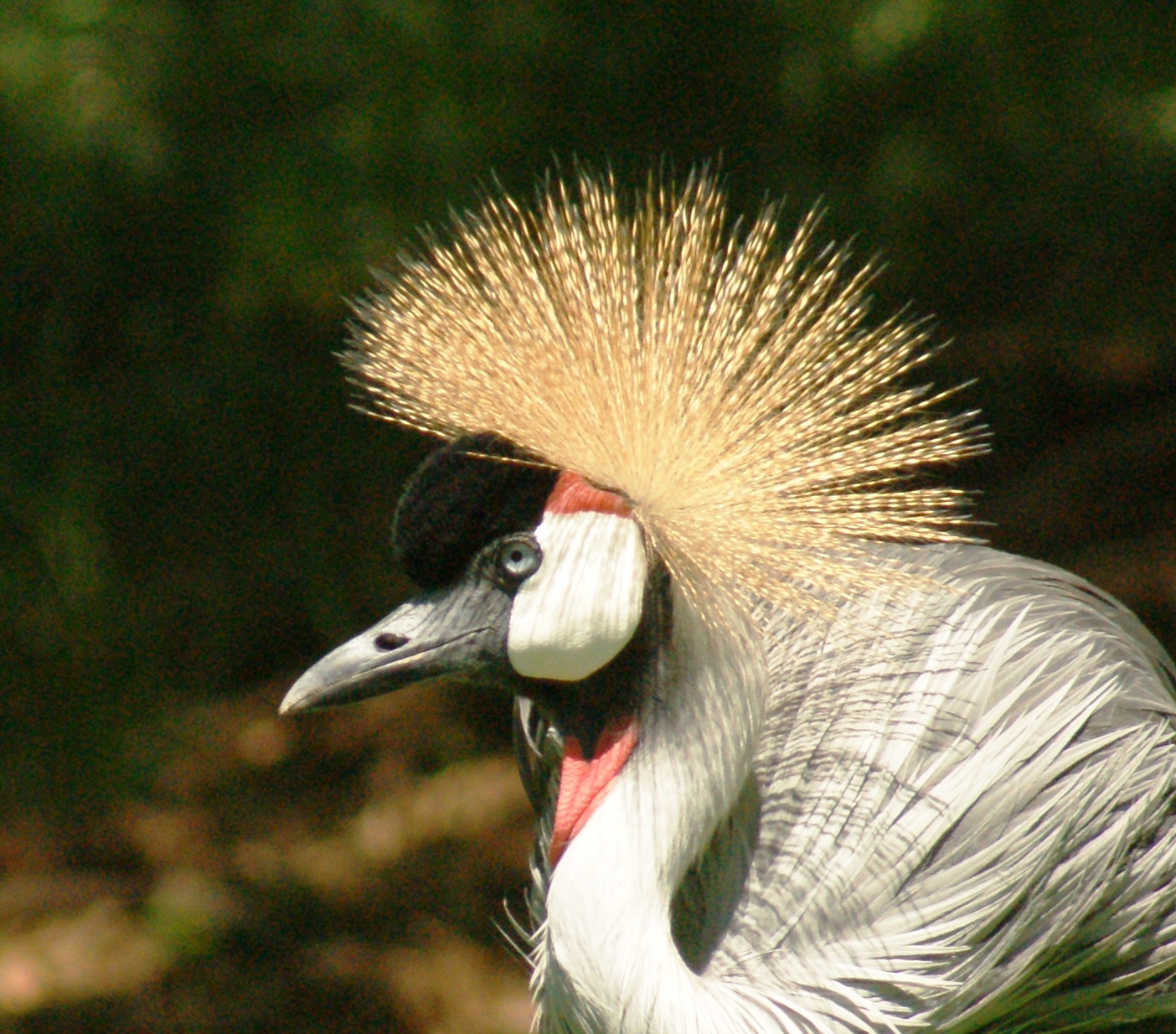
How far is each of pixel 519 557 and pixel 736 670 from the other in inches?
7.1

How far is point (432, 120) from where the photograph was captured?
1778mm

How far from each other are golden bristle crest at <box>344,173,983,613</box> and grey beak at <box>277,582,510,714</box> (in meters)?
0.12

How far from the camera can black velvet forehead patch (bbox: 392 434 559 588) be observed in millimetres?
1099

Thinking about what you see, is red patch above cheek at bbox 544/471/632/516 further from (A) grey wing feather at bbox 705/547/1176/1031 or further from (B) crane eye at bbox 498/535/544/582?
(A) grey wing feather at bbox 705/547/1176/1031

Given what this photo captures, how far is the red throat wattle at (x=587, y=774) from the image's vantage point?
113 cm

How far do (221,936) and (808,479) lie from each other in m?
1.75

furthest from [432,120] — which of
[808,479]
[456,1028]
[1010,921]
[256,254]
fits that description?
[456,1028]

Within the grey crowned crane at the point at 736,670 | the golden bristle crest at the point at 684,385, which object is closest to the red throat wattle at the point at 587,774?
the grey crowned crane at the point at 736,670

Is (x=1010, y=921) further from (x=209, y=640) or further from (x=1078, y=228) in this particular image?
(x=209, y=640)

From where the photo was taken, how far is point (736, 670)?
113cm

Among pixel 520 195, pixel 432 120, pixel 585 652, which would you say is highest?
pixel 432 120

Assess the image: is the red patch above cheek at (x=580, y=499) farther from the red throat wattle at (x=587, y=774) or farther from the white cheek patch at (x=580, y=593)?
the red throat wattle at (x=587, y=774)

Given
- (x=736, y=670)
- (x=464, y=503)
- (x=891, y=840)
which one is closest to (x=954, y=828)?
(x=891, y=840)

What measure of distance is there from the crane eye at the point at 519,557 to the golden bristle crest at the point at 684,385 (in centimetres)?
6
